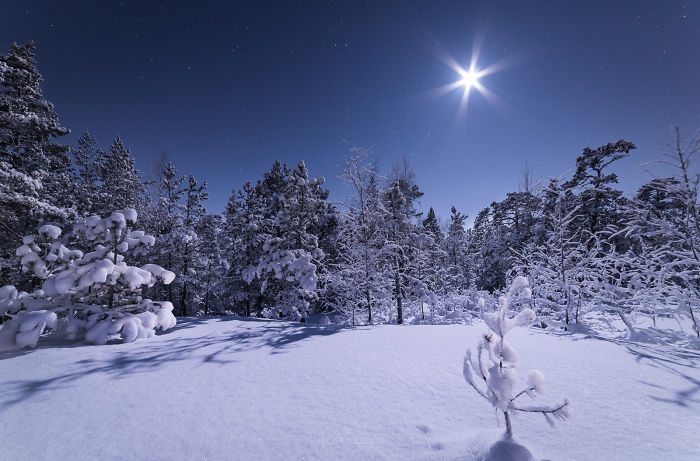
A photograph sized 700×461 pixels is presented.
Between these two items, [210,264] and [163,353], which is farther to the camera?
[210,264]

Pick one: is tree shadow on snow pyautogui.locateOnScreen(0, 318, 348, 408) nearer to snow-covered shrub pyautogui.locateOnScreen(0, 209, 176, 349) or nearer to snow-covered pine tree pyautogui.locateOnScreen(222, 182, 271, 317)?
snow-covered shrub pyautogui.locateOnScreen(0, 209, 176, 349)

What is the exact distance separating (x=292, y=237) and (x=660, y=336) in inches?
517

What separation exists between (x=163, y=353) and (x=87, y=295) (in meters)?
3.45

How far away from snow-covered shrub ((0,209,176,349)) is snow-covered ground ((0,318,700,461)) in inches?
23.8

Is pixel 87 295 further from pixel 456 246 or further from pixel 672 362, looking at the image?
pixel 456 246

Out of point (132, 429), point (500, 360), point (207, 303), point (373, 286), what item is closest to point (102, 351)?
point (132, 429)

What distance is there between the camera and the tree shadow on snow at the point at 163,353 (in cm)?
361

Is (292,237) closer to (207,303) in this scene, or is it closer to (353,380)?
(353,380)

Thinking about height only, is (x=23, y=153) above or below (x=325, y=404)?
above

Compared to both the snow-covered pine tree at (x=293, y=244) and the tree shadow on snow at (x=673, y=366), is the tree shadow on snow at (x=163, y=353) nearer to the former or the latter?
the snow-covered pine tree at (x=293, y=244)

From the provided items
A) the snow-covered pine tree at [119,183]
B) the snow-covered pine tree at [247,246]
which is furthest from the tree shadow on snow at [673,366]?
the snow-covered pine tree at [119,183]

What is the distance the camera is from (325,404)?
306cm

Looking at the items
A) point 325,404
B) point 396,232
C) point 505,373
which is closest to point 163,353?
point 325,404

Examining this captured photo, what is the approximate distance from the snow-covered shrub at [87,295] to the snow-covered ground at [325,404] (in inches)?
23.8
